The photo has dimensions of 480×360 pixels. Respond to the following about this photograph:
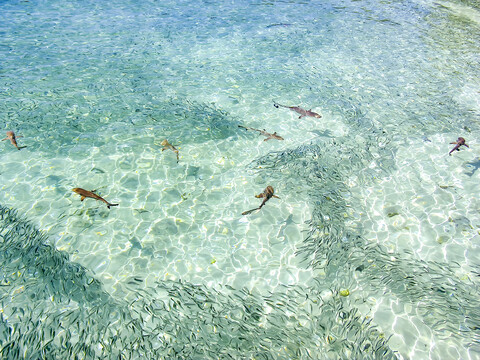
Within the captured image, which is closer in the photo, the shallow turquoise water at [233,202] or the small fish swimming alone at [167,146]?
the shallow turquoise water at [233,202]

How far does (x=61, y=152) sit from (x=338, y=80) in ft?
34.0

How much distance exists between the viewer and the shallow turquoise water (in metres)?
5.07

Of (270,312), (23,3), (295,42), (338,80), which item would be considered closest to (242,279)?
(270,312)

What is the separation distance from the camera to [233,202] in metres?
7.35

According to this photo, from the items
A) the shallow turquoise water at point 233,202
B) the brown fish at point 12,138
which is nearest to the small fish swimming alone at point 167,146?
the shallow turquoise water at point 233,202

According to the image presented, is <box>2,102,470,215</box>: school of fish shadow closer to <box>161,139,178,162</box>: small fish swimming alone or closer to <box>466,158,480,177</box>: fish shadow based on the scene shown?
<box>161,139,178,162</box>: small fish swimming alone

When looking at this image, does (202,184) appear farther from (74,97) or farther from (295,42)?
(295,42)

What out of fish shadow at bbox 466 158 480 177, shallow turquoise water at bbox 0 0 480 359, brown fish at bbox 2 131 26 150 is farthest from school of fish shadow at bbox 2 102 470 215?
fish shadow at bbox 466 158 480 177

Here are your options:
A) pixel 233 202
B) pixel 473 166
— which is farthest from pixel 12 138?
pixel 473 166

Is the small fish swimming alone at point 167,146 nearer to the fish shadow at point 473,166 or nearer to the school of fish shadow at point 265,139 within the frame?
the school of fish shadow at point 265,139

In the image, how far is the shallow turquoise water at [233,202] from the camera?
5.07m

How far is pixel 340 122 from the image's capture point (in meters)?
10.1

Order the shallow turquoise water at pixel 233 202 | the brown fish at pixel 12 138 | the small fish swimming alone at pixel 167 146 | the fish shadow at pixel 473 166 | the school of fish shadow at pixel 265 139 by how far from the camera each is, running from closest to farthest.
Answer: the shallow turquoise water at pixel 233 202 < the school of fish shadow at pixel 265 139 < the brown fish at pixel 12 138 < the small fish swimming alone at pixel 167 146 < the fish shadow at pixel 473 166

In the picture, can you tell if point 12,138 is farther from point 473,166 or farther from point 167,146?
point 473,166
